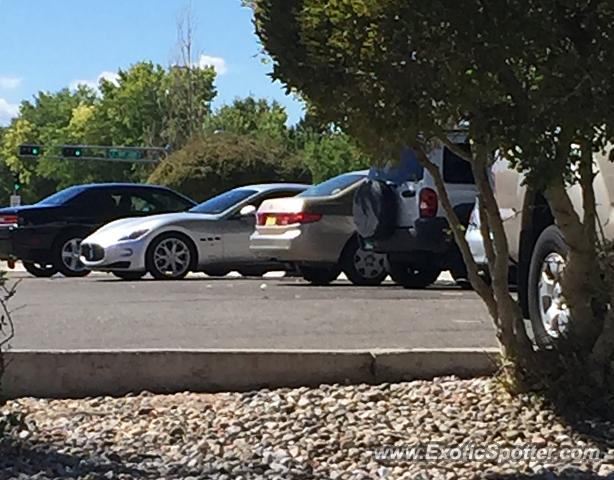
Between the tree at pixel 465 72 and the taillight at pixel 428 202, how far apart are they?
6.71 m

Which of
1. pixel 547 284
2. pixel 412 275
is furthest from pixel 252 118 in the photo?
pixel 547 284

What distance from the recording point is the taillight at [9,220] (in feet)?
57.9

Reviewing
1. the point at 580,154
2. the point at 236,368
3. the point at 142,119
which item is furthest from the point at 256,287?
the point at 142,119

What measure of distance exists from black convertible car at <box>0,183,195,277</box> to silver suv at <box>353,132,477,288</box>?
6.42 metres

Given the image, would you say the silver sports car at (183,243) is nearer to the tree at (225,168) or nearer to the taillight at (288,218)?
the taillight at (288,218)

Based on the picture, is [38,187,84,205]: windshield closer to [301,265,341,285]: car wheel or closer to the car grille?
the car grille

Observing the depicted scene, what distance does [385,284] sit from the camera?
14.2m

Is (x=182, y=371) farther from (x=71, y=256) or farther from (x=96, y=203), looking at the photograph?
(x=96, y=203)

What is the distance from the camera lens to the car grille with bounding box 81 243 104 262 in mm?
15766

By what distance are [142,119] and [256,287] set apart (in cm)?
7405

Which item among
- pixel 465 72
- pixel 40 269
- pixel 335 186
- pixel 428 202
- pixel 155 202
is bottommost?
pixel 40 269

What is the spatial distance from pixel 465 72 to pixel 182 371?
2.59 meters

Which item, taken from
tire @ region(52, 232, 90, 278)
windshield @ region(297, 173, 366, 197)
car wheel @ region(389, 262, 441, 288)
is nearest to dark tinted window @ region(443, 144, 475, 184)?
car wheel @ region(389, 262, 441, 288)

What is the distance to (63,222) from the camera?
17.9 metres
